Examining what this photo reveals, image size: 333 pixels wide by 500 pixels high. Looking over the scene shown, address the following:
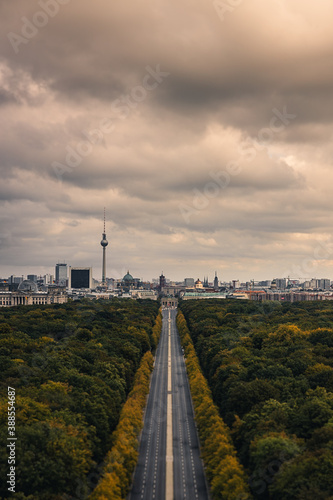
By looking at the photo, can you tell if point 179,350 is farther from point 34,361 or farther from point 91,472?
point 91,472

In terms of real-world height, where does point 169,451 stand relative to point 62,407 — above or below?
below

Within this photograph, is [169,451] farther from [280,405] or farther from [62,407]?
[280,405]

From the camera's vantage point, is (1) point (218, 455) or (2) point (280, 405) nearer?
(1) point (218, 455)

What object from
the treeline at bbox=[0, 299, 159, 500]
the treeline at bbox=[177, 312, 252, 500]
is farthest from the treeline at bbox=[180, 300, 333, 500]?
the treeline at bbox=[0, 299, 159, 500]

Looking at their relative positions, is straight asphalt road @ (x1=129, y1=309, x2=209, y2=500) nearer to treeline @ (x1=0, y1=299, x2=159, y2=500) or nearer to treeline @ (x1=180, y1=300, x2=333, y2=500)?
treeline @ (x1=0, y1=299, x2=159, y2=500)

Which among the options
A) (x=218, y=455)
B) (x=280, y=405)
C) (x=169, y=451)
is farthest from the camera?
(x=169, y=451)

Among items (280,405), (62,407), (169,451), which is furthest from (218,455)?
(62,407)

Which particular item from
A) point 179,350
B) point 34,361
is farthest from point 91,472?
point 179,350
